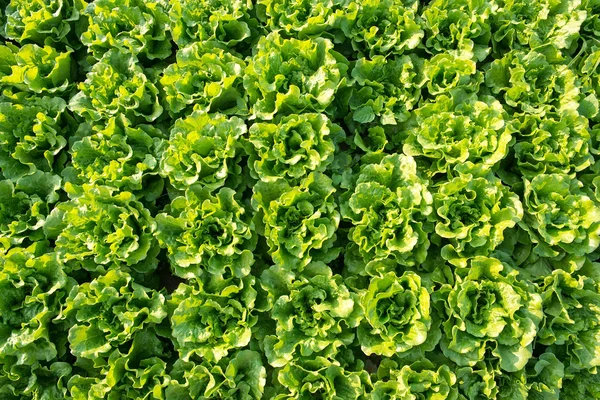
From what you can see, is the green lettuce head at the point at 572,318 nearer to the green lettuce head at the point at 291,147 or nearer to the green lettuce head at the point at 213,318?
the green lettuce head at the point at 291,147

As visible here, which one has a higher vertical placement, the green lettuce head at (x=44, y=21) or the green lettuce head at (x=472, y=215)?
the green lettuce head at (x=44, y=21)

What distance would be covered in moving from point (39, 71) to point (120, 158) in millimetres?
1365

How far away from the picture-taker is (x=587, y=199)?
3873 mm

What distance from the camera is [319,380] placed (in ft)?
11.8

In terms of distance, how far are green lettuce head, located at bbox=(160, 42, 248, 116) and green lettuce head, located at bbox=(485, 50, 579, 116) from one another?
241 centimetres

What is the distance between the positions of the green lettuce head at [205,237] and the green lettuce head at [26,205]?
1.08m

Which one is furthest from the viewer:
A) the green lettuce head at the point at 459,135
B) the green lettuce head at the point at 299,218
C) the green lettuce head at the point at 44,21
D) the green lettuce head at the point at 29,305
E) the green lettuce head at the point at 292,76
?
the green lettuce head at the point at 44,21

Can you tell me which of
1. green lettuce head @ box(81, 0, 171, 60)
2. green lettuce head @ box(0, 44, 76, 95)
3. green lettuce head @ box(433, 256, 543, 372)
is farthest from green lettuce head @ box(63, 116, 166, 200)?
green lettuce head @ box(433, 256, 543, 372)

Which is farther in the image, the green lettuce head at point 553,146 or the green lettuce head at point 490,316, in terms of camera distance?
the green lettuce head at point 553,146

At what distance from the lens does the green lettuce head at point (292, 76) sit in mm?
4109

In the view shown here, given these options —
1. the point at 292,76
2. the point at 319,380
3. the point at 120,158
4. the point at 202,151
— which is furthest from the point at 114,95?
the point at 319,380

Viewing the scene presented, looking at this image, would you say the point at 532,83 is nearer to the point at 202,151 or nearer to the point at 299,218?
the point at 299,218

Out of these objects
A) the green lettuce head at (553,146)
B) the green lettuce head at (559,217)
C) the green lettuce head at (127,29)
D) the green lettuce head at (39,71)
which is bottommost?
the green lettuce head at (559,217)

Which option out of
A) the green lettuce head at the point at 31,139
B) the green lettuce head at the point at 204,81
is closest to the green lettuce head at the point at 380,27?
the green lettuce head at the point at 204,81
